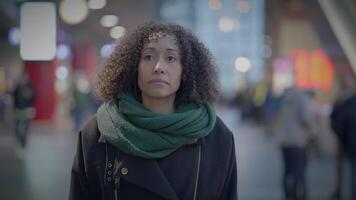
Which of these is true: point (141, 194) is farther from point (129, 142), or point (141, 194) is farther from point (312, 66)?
point (312, 66)

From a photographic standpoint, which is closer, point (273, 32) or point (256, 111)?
point (273, 32)

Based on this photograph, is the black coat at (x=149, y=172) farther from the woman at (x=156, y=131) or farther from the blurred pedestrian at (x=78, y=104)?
the blurred pedestrian at (x=78, y=104)

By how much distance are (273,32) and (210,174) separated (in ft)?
27.9

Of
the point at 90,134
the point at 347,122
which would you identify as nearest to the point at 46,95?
the point at 347,122

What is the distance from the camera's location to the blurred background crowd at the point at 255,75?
17.5ft

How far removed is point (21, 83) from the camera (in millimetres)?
9461

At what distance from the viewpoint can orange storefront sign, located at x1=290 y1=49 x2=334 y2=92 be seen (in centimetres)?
896

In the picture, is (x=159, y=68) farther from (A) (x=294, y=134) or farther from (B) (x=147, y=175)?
(A) (x=294, y=134)

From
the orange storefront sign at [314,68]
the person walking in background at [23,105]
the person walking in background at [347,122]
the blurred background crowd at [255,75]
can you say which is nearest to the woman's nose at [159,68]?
the blurred background crowd at [255,75]

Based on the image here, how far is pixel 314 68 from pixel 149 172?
25.6ft

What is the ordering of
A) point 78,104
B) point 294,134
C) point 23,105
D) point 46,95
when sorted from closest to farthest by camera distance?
point 294,134, point 23,105, point 78,104, point 46,95

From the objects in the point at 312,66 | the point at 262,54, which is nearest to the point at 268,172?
the point at 312,66

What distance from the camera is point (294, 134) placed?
5.23m

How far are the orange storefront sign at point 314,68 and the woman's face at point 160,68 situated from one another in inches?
292
